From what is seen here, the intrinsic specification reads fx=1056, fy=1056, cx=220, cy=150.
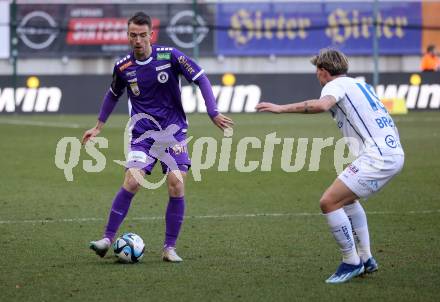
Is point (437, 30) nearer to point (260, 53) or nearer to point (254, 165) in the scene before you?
point (260, 53)

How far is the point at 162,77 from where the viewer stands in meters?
8.83

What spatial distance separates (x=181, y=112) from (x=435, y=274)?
101 inches

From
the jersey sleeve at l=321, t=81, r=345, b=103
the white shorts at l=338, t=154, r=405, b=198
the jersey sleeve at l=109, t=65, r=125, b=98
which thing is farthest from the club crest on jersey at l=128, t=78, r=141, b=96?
the white shorts at l=338, t=154, r=405, b=198

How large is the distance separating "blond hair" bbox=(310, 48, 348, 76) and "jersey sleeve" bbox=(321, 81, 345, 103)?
0.13 metres

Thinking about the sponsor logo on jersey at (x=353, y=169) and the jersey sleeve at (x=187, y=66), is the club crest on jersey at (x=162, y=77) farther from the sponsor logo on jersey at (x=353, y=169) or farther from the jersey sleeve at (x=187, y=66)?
the sponsor logo on jersey at (x=353, y=169)

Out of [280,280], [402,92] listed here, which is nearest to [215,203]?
[280,280]

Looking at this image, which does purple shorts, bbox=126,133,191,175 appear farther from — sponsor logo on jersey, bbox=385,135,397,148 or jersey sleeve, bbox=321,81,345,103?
sponsor logo on jersey, bbox=385,135,397,148

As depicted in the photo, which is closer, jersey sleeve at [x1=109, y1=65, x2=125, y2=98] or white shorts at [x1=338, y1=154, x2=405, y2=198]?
white shorts at [x1=338, y1=154, x2=405, y2=198]

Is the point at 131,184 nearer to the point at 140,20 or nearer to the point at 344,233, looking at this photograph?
the point at 140,20

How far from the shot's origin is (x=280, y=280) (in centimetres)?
768

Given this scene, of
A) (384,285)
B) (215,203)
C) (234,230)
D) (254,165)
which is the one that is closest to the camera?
(384,285)

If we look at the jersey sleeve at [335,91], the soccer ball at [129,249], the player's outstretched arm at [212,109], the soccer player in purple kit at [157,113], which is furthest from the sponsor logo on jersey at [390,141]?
the soccer ball at [129,249]

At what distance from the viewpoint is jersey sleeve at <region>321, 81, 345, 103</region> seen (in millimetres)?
7457

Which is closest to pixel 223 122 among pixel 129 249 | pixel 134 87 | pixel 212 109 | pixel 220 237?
pixel 212 109
